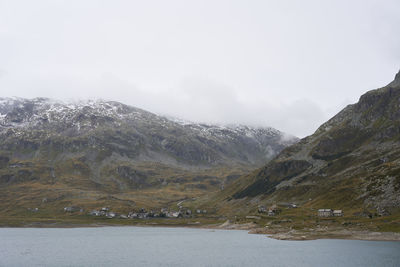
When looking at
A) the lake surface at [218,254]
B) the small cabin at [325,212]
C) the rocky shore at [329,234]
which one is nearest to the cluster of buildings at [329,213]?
the small cabin at [325,212]

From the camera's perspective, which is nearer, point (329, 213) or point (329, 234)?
point (329, 234)

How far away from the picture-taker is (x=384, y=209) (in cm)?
15188

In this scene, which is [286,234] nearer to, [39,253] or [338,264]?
[338,264]

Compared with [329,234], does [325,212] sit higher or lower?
higher

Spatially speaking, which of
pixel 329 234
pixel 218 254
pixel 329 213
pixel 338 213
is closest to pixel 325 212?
pixel 329 213

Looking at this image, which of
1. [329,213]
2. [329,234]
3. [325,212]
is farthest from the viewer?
[325,212]

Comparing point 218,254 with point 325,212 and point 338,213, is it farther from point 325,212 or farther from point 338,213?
point 325,212

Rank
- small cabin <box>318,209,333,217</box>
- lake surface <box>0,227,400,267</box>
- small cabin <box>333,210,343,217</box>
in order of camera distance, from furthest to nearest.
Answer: small cabin <box>318,209,333,217</box>, small cabin <box>333,210,343,217</box>, lake surface <box>0,227,400,267</box>

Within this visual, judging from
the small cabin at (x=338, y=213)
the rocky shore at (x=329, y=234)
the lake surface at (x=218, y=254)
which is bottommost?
the lake surface at (x=218, y=254)

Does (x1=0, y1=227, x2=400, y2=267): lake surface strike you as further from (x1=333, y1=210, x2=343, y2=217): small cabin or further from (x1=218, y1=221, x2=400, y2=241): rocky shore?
(x1=333, y1=210, x2=343, y2=217): small cabin

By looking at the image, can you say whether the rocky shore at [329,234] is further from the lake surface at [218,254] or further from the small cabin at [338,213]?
the small cabin at [338,213]

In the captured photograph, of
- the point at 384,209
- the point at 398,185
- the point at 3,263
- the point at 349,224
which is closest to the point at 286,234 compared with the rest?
the point at 349,224

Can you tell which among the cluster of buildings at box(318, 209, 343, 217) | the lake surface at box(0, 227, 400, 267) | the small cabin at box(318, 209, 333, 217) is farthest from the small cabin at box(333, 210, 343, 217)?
the lake surface at box(0, 227, 400, 267)

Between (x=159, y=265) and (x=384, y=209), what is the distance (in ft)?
337
